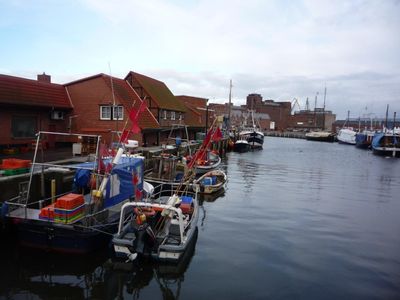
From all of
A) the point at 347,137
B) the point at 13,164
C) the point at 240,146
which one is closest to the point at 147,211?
the point at 13,164

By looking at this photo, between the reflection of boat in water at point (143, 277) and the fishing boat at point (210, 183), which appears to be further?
the fishing boat at point (210, 183)

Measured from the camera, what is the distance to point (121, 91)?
34.5m

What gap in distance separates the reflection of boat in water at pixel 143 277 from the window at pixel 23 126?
61.3 ft

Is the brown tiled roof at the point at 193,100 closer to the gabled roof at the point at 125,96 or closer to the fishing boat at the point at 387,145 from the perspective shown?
the gabled roof at the point at 125,96

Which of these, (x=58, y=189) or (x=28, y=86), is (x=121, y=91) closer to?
(x=28, y=86)

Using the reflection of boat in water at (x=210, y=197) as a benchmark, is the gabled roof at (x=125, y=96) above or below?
above

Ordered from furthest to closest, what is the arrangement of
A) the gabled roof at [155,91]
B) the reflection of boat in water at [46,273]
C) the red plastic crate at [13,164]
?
1. the gabled roof at [155,91]
2. the red plastic crate at [13,164]
3. the reflection of boat in water at [46,273]

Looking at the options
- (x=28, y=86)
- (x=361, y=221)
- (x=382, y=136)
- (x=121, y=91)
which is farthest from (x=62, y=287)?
(x=382, y=136)

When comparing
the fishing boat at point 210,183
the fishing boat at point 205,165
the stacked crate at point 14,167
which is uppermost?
the stacked crate at point 14,167

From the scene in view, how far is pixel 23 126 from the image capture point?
2686 centimetres

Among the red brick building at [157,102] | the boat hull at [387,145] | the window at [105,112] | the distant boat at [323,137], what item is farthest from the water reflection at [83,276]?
the distant boat at [323,137]

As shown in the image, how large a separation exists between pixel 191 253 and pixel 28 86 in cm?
2257

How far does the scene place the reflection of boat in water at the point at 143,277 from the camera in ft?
34.2

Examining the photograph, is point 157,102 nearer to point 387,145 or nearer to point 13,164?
point 13,164
